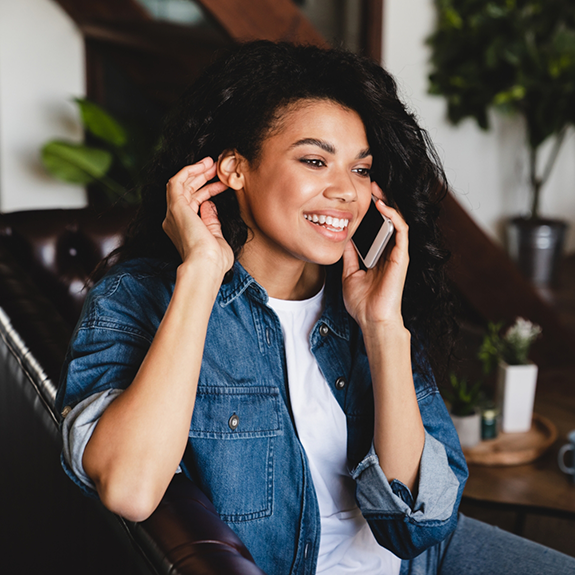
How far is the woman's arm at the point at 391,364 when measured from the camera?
3.67 ft

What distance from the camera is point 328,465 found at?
1181 millimetres

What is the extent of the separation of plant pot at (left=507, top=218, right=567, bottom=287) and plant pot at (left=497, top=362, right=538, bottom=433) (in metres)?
2.23

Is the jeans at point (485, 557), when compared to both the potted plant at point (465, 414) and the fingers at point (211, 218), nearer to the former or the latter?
the potted plant at point (465, 414)

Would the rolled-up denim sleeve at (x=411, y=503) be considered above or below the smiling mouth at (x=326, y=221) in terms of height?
below

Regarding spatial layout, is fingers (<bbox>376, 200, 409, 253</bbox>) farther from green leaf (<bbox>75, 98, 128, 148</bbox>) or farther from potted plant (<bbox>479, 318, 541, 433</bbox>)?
green leaf (<bbox>75, 98, 128, 148</bbox>)

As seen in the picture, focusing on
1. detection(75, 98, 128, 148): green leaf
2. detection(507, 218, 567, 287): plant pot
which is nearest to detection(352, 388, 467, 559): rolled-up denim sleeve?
detection(75, 98, 128, 148): green leaf

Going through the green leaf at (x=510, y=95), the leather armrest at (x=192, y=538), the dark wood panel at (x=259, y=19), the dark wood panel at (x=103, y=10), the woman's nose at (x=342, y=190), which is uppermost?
the dark wood panel at (x=103, y=10)

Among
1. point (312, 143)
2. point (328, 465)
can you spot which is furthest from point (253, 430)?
point (312, 143)

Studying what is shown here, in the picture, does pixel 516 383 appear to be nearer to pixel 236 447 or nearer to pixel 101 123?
pixel 236 447

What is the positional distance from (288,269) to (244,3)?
153cm

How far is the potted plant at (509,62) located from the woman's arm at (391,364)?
8.25 feet

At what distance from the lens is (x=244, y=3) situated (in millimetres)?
2387

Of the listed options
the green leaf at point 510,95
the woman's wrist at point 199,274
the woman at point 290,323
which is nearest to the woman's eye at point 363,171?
the woman at point 290,323

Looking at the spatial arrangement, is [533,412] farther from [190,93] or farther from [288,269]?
[190,93]
